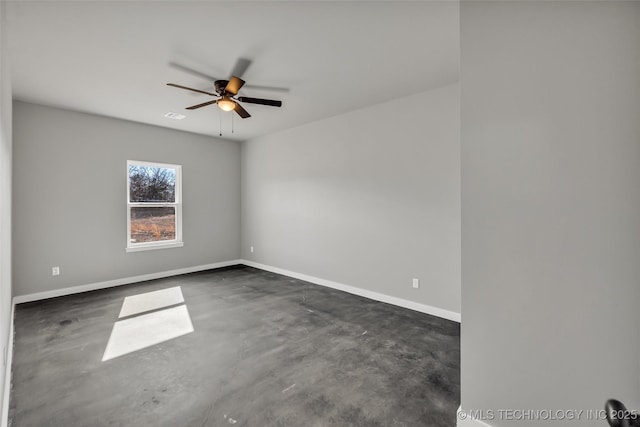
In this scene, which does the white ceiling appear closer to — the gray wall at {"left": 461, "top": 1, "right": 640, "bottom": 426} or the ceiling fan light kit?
the ceiling fan light kit

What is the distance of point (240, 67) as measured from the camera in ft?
9.64

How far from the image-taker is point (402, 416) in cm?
185

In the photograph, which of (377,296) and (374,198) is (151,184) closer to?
(374,198)

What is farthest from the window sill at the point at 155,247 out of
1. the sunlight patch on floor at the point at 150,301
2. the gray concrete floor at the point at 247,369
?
the gray concrete floor at the point at 247,369

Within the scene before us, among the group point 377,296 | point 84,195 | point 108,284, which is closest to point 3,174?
point 84,195

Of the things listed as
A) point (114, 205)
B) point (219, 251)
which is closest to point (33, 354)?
point (114, 205)

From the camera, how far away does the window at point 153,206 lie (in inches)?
198

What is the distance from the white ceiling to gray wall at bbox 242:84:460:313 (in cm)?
50

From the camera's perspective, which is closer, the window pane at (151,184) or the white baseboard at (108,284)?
the white baseboard at (108,284)

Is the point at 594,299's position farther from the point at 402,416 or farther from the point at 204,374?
the point at 204,374

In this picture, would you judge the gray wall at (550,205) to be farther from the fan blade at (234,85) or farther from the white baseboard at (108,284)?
the white baseboard at (108,284)

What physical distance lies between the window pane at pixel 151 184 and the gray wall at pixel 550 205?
528 cm

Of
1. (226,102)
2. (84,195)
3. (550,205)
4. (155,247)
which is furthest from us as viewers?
(155,247)

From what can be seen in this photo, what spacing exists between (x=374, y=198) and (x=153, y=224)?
401 cm
